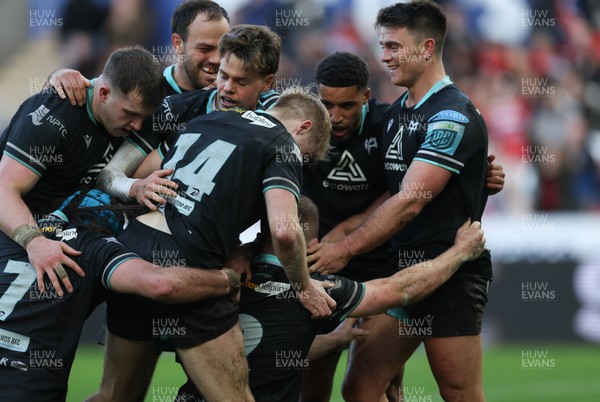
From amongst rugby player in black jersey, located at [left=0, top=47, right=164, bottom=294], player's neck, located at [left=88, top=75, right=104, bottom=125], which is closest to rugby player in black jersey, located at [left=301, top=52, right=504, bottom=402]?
rugby player in black jersey, located at [left=0, top=47, right=164, bottom=294]

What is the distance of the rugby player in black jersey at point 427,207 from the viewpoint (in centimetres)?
624

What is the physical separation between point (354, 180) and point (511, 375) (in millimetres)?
6255

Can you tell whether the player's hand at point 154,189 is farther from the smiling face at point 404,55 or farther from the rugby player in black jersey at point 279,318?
the smiling face at point 404,55

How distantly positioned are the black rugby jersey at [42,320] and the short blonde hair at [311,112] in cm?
133

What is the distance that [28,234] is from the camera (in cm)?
538

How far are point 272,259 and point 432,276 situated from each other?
1112 millimetres

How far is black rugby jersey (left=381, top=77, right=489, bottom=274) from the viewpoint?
20.5ft

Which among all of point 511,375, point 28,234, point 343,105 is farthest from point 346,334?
point 511,375

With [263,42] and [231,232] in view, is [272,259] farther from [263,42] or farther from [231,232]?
[263,42]

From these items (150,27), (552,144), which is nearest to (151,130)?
(150,27)

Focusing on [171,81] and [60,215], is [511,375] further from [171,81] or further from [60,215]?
[60,215]

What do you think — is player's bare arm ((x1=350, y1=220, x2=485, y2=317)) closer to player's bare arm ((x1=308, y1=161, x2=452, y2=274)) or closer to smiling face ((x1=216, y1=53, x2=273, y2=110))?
player's bare arm ((x1=308, y1=161, x2=452, y2=274))

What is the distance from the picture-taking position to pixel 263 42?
19.7 ft

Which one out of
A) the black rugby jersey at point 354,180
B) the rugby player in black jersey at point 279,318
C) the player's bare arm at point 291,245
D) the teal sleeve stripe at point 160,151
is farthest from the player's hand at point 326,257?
the teal sleeve stripe at point 160,151
